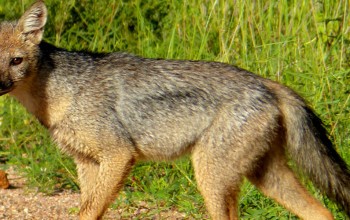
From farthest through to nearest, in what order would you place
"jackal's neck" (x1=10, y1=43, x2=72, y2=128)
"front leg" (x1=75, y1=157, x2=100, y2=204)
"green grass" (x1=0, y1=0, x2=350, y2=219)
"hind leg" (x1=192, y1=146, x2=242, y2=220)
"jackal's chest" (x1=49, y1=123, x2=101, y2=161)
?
"green grass" (x1=0, y1=0, x2=350, y2=219) < "front leg" (x1=75, y1=157, x2=100, y2=204) < "jackal's neck" (x1=10, y1=43, x2=72, y2=128) < "jackal's chest" (x1=49, y1=123, x2=101, y2=161) < "hind leg" (x1=192, y1=146, x2=242, y2=220)

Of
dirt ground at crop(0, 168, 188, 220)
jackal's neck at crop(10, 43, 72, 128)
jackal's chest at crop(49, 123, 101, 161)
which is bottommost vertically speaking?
dirt ground at crop(0, 168, 188, 220)

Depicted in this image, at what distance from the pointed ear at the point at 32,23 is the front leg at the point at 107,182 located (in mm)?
1085

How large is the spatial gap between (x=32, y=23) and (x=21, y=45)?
0.19 meters

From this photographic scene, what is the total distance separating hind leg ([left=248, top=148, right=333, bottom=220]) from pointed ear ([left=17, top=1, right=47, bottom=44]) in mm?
1895

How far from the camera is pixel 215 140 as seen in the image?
21.2 ft

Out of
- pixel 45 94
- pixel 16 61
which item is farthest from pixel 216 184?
pixel 16 61

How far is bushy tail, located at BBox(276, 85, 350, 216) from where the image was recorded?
655 centimetres

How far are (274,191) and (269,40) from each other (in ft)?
7.41

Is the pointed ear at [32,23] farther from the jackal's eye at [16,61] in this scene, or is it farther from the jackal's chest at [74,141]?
the jackal's chest at [74,141]

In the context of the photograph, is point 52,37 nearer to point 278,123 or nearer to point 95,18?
point 95,18

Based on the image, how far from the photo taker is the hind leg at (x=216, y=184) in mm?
6414

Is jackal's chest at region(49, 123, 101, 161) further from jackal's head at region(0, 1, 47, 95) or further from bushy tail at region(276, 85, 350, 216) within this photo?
bushy tail at region(276, 85, 350, 216)

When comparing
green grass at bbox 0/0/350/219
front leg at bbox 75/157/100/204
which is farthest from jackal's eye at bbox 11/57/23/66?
green grass at bbox 0/0/350/219

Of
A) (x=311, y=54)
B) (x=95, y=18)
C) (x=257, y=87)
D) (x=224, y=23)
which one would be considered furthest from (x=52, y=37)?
(x=257, y=87)
